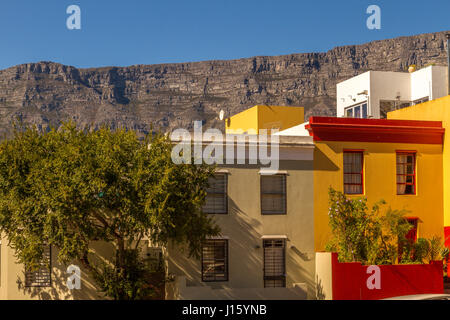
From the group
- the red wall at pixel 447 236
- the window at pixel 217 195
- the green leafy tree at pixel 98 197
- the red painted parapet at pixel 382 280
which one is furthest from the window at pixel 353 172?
the green leafy tree at pixel 98 197

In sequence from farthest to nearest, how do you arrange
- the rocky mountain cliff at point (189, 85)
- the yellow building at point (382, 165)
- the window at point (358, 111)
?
the rocky mountain cliff at point (189, 85)
the window at point (358, 111)
the yellow building at point (382, 165)

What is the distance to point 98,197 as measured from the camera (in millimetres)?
20953

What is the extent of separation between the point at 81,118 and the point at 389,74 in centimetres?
12628

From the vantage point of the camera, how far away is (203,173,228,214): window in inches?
971

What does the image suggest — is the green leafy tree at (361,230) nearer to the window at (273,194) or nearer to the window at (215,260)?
the window at (273,194)

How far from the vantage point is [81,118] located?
6206 inches

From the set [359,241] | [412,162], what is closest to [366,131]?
[412,162]

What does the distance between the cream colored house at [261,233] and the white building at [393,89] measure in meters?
15.5

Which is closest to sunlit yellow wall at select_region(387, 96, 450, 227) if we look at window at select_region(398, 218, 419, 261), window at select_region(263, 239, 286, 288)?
window at select_region(398, 218, 419, 261)

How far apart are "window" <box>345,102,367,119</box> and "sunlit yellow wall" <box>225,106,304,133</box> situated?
3.72 metres

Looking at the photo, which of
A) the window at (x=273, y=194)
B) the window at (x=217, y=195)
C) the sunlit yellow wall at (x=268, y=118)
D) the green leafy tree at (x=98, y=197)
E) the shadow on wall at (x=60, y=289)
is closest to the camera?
the green leafy tree at (x=98, y=197)

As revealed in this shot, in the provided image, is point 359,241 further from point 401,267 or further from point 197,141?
point 197,141

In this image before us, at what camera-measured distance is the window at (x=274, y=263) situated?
25014 mm

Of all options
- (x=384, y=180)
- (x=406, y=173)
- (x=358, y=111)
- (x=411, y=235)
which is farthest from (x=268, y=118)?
(x=411, y=235)
